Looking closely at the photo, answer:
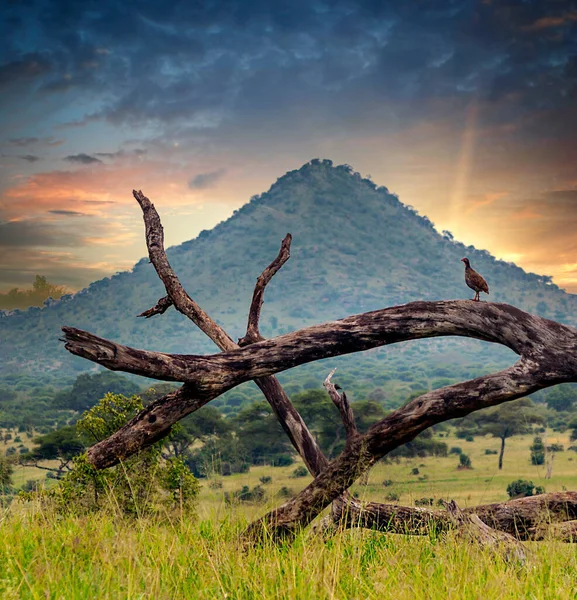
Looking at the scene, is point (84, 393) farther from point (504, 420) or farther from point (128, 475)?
point (128, 475)

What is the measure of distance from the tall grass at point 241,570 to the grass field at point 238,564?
0.01 meters

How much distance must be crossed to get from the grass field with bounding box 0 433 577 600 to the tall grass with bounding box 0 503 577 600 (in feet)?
0.03

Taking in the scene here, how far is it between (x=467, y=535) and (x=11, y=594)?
381 cm

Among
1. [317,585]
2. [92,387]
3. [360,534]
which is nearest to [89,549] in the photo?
[317,585]

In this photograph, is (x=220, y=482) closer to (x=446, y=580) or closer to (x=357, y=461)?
(x=357, y=461)

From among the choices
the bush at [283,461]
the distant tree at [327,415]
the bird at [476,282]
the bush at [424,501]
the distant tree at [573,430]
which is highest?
the bird at [476,282]

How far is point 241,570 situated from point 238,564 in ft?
0.31

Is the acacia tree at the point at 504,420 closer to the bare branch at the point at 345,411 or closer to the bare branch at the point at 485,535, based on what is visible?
the bare branch at the point at 345,411

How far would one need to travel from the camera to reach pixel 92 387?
104m

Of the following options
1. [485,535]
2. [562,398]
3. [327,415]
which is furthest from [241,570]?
[562,398]

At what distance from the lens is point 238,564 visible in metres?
4.41

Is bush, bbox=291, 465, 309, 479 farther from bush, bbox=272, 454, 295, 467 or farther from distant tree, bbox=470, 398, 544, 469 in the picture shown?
distant tree, bbox=470, 398, 544, 469

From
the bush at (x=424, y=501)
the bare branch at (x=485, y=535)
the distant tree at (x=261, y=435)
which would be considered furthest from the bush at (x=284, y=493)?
the distant tree at (x=261, y=435)

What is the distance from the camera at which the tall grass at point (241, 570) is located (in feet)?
13.0
